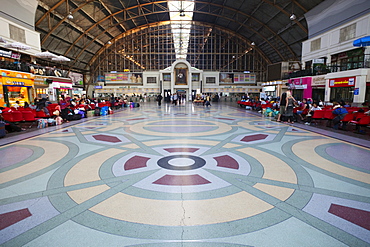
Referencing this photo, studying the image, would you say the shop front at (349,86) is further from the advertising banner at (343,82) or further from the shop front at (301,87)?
the shop front at (301,87)

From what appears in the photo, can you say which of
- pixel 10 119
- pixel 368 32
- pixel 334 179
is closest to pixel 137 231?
pixel 334 179

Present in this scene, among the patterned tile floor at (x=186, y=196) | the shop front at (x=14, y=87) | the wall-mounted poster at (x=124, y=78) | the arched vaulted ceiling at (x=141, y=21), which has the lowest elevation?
the patterned tile floor at (x=186, y=196)

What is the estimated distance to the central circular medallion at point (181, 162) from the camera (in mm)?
4477

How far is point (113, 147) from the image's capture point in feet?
20.4

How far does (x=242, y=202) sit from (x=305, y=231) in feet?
2.76

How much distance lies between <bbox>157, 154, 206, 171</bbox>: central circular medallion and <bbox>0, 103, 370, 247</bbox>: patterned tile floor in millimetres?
23

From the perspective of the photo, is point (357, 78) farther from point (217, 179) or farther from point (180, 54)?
point (180, 54)

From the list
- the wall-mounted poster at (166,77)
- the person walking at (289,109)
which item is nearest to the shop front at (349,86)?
the person walking at (289,109)

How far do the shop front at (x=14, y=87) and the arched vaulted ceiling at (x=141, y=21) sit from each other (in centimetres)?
826

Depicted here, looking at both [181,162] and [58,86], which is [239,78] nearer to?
[58,86]

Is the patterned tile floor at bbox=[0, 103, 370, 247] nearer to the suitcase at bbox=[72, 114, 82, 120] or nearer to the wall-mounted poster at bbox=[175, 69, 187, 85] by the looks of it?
the suitcase at bbox=[72, 114, 82, 120]

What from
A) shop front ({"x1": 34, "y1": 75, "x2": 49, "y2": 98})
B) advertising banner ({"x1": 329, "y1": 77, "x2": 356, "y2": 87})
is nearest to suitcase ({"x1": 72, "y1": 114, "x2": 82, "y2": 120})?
shop front ({"x1": 34, "y1": 75, "x2": 49, "y2": 98})

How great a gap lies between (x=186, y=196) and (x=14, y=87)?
25.2 meters

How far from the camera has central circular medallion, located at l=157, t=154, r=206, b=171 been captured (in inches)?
176
